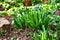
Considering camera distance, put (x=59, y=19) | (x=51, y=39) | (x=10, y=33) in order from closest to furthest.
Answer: (x=51, y=39)
(x=10, y=33)
(x=59, y=19)

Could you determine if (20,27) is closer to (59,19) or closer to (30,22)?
(30,22)

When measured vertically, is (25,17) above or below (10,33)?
above

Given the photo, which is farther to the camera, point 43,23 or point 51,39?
point 43,23

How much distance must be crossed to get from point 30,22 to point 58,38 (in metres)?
0.77

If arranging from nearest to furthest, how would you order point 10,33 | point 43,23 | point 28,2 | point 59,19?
point 43,23
point 10,33
point 59,19
point 28,2

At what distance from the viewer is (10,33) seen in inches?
184

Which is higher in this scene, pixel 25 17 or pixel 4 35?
pixel 25 17

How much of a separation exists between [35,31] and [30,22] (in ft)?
0.80

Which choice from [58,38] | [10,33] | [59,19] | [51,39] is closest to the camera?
[51,39]

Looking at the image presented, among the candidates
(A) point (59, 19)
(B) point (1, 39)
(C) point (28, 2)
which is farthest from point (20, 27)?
(C) point (28, 2)

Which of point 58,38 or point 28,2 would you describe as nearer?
point 58,38

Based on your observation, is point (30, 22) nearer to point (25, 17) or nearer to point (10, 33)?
point (25, 17)

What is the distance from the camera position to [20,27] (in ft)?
15.4

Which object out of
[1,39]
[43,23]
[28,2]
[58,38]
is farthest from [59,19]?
[28,2]
